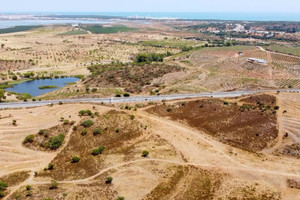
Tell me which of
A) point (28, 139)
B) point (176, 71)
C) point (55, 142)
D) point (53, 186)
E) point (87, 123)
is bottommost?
point (53, 186)

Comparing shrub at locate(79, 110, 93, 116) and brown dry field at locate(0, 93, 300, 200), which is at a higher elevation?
shrub at locate(79, 110, 93, 116)

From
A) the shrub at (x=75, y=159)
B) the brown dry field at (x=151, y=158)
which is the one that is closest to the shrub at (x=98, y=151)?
the brown dry field at (x=151, y=158)

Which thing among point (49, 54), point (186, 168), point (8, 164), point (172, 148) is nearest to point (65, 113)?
point (8, 164)

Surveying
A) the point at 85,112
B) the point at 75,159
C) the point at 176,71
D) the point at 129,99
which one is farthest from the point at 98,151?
the point at 176,71

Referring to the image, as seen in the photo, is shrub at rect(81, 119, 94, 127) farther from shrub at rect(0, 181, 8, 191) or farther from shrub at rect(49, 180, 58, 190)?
shrub at rect(0, 181, 8, 191)

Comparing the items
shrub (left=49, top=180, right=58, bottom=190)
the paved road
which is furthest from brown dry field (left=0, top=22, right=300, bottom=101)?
shrub (left=49, top=180, right=58, bottom=190)

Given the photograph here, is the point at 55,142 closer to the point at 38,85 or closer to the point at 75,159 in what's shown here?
Result: the point at 75,159

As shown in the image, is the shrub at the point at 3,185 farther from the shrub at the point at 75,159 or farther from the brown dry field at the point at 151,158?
the shrub at the point at 75,159
